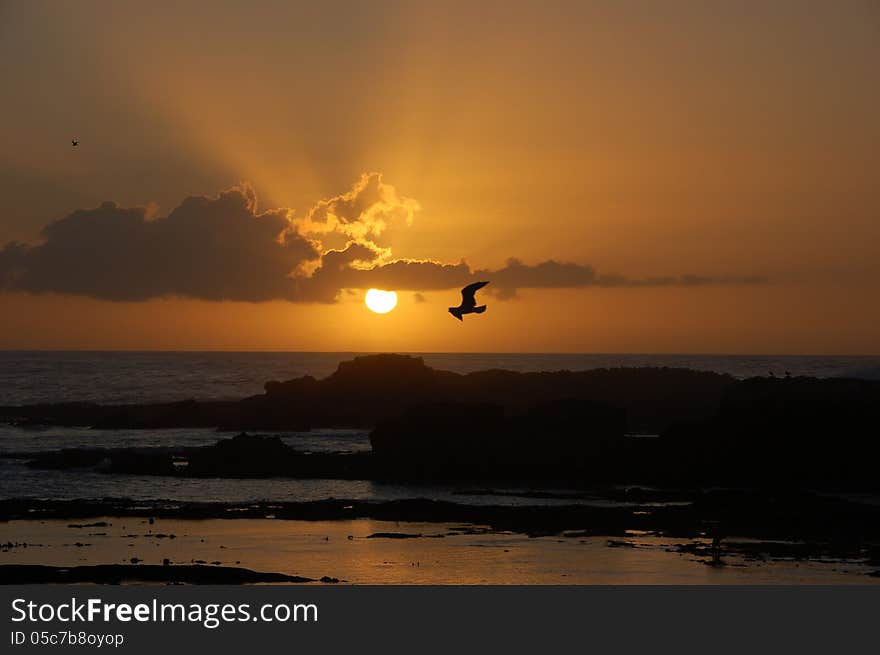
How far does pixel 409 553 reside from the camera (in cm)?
4325

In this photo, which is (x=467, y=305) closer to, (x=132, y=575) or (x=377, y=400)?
(x=132, y=575)

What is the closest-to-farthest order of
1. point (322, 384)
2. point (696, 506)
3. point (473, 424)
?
point (696, 506) → point (473, 424) → point (322, 384)

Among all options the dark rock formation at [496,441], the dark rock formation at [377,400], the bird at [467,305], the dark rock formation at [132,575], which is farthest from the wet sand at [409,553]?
the dark rock formation at [377,400]

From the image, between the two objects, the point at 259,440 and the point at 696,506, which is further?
the point at 259,440

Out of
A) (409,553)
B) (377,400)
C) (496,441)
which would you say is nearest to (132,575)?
(409,553)

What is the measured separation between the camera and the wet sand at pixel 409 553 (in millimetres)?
38656

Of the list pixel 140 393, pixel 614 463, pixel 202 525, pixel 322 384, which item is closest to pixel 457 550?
pixel 202 525

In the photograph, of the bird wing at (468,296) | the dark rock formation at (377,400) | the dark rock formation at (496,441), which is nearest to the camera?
the bird wing at (468,296)

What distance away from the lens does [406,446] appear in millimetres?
73188

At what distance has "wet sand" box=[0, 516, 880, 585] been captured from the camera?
127ft

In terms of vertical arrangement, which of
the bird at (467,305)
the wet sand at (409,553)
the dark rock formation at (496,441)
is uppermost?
the bird at (467,305)

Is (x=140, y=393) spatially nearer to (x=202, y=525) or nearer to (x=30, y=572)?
(x=202, y=525)

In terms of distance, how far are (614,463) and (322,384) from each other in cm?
5196

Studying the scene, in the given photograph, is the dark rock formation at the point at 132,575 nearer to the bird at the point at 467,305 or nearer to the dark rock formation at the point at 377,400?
the bird at the point at 467,305
